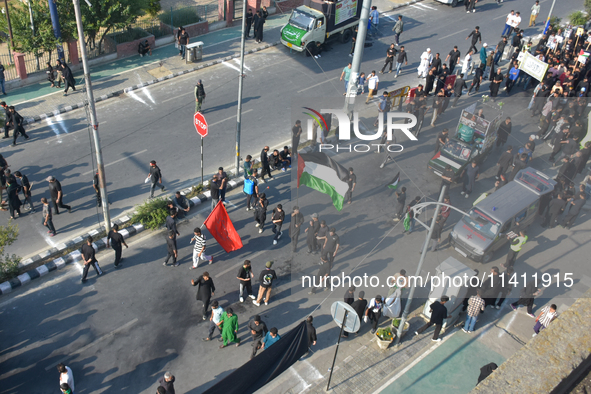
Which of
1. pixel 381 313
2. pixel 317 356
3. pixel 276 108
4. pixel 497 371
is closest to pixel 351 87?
pixel 276 108

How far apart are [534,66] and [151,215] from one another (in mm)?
17898

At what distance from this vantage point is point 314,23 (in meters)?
26.0

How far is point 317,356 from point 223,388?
11.6ft

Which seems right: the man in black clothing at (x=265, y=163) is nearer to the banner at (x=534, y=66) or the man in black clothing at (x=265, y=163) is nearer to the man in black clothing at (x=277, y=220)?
the man in black clothing at (x=277, y=220)

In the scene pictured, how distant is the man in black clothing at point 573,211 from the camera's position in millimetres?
15602

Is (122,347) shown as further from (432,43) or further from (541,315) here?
(432,43)

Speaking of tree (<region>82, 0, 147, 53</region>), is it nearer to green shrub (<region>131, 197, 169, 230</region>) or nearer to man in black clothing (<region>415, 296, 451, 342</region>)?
green shrub (<region>131, 197, 169, 230</region>)

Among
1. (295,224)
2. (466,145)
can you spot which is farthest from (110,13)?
(466,145)

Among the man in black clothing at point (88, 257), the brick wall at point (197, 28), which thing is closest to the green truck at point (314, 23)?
→ the brick wall at point (197, 28)

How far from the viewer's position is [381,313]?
13.6m

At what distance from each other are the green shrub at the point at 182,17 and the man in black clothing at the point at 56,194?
14892 millimetres

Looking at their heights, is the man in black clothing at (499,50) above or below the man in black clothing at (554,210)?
above

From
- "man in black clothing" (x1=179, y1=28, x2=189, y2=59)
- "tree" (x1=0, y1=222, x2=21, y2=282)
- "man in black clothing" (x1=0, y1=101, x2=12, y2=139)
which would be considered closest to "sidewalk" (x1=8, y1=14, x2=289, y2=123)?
"man in black clothing" (x1=179, y1=28, x2=189, y2=59)

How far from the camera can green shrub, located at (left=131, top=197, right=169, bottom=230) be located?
54.1ft
